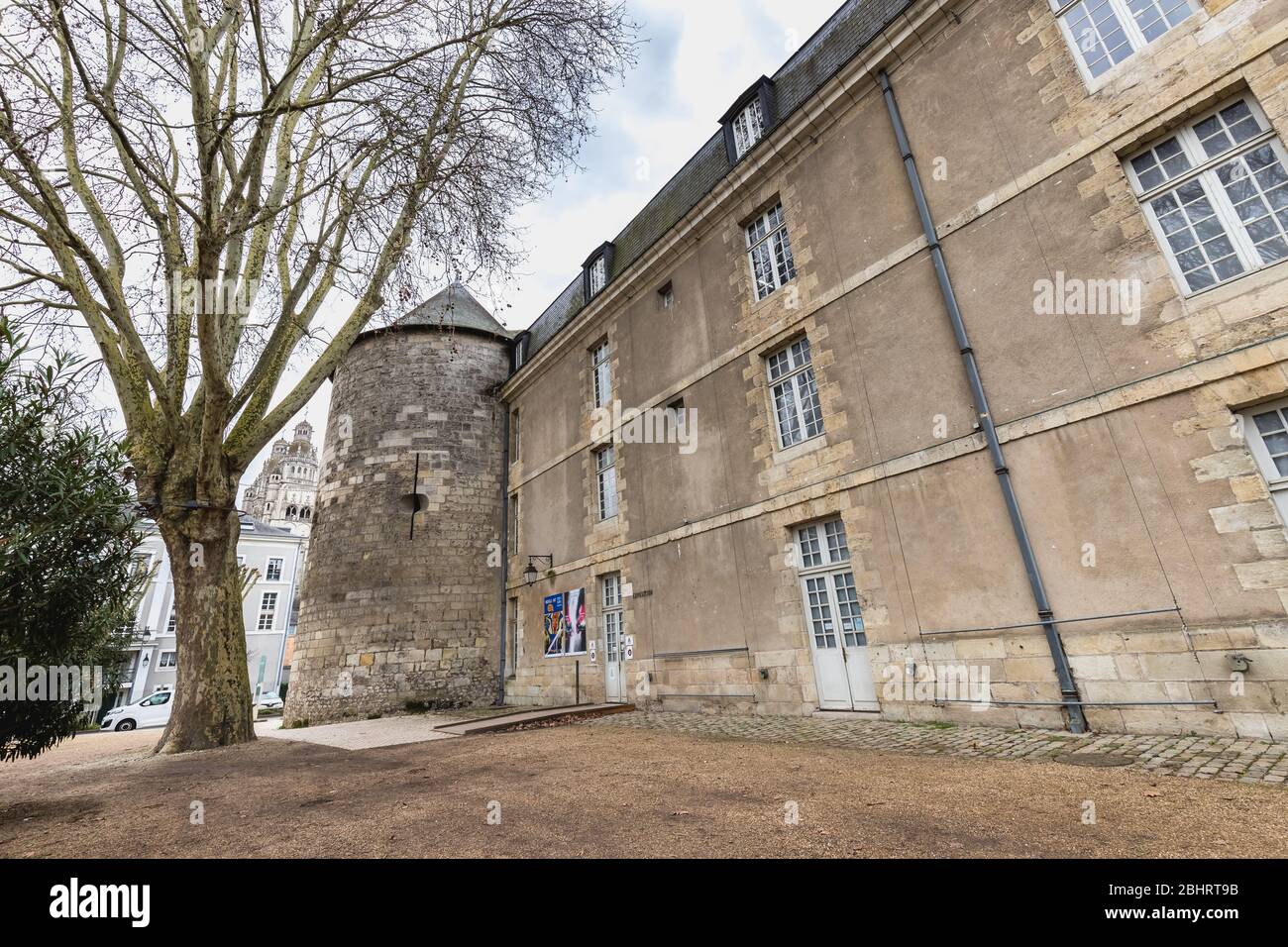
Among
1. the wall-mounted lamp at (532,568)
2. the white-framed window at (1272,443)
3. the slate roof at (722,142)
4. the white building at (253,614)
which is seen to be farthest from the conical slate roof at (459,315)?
the white building at (253,614)

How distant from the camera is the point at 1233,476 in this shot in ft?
16.7

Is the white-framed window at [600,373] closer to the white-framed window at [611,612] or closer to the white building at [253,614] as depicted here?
the white-framed window at [611,612]

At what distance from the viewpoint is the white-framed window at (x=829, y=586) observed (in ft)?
26.2

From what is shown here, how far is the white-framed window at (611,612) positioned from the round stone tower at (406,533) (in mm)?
4445

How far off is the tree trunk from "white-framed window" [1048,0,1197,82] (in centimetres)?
1256

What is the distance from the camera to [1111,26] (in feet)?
21.6

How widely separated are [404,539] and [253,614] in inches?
993

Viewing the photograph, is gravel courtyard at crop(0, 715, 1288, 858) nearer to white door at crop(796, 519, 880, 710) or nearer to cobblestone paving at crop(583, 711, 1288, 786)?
cobblestone paving at crop(583, 711, 1288, 786)

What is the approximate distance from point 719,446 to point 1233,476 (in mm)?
6534

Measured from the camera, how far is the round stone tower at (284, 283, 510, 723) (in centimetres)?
1397

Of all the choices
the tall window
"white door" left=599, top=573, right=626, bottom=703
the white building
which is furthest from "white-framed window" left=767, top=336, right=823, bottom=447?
the white building
